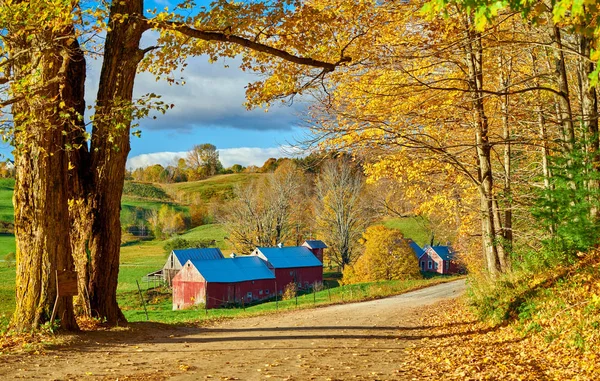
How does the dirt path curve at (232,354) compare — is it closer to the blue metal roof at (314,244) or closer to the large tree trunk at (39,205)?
the large tree trunk at (39,205)

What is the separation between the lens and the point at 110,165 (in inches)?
454

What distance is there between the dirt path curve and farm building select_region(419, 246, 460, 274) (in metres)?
52.0

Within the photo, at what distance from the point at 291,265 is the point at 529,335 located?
39.9 m

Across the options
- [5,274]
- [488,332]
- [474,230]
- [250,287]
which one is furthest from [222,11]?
[5,274]

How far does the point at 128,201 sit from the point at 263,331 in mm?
98825

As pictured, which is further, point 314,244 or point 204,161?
point 204,161

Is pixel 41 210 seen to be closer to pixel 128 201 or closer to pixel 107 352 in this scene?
pixel 107 352

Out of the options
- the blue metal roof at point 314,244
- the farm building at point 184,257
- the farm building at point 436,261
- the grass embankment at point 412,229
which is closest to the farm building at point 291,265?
the farm building at point 184,257

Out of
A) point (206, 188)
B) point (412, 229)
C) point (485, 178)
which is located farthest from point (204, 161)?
point (485, 178)

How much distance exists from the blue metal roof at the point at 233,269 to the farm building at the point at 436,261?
962 inches

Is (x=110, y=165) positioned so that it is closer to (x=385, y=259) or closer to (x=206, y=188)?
(x=385, y=259)

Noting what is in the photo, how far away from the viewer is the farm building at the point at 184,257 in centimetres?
4697

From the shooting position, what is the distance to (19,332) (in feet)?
32.1

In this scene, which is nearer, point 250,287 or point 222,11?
point 222,11
